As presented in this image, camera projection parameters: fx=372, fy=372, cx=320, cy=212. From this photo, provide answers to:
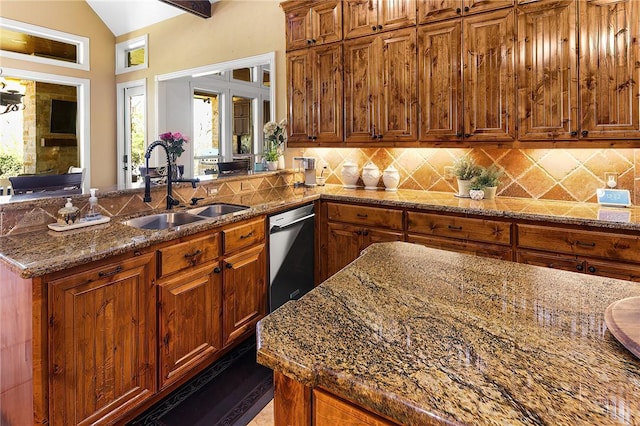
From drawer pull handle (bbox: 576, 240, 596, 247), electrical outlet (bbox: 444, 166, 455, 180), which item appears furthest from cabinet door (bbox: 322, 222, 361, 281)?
drawer pull handle (bbox: 576, 240, 596, 247)

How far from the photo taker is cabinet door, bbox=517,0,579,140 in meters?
2.47

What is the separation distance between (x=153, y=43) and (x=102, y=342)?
16.0 feet

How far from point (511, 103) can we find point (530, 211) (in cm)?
80

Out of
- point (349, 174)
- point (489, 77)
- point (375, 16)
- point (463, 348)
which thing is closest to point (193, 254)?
point (463, 348)

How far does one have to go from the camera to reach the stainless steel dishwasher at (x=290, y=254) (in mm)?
2826

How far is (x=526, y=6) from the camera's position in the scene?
2590 millimetres

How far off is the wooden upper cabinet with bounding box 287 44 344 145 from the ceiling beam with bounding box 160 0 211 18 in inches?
59.6

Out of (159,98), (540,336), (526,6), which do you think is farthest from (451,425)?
(159,98)

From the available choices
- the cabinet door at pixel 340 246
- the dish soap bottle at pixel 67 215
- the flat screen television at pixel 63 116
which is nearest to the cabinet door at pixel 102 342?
the dish soap bottle at pixel 67 215

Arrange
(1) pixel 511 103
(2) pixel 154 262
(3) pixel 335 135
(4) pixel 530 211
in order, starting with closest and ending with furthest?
(2) pixel 154 262 → (4) pixel 530 211 → (1) pixel 511 103 → (3) pixel 335 135

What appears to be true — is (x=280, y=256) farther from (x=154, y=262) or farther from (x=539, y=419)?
(x=539, y=419)

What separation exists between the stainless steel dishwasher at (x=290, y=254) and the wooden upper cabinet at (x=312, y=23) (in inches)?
63.8

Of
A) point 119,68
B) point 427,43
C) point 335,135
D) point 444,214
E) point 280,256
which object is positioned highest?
point 119,68

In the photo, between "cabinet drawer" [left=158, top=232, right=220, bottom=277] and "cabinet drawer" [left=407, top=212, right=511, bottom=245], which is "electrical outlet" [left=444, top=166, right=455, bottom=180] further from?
"cabinet drawer" [left=158, top=232, right=220, bottom=277]
